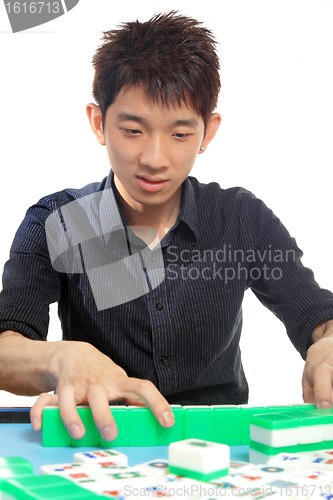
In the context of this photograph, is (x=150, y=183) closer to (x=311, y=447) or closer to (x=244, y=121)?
(x=311, y=447)

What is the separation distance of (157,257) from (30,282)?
0.32 metres

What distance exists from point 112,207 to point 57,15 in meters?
2.25

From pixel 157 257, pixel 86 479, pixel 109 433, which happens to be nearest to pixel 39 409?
pixel 109 433

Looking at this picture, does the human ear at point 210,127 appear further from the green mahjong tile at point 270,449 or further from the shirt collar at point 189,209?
the green mahjong tile at point 270,449

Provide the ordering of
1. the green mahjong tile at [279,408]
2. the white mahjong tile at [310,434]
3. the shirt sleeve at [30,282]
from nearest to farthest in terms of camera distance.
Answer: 1. the white mahjong tile at [310,434]
2. the green mahjong tile at [279,408]
3. the shirt sleeve at [30,282]

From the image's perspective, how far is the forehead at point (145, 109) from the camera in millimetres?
1116

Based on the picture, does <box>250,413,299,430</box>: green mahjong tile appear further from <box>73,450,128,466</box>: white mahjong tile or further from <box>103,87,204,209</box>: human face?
<box>103,87,204,209</box>: human face

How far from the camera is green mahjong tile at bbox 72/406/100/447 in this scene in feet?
2.61

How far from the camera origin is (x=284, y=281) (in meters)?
1.33

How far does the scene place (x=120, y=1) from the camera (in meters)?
3.13

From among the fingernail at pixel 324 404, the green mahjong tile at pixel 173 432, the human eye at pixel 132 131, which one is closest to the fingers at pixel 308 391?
the fingernail at pixel 324 404

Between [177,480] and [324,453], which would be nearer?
[177,480]

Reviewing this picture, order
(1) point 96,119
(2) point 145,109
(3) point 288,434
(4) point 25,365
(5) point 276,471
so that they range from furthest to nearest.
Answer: (1) point 96,119
(2) point 145,109
(4) point 25,365
(3) point 288,434
(5) point 276,471

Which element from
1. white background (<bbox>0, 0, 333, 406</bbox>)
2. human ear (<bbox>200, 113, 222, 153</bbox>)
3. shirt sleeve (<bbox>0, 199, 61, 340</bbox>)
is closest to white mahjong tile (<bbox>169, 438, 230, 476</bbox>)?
shirt sleeve (<bbox>0, 199, 61, 340</bbox>)
